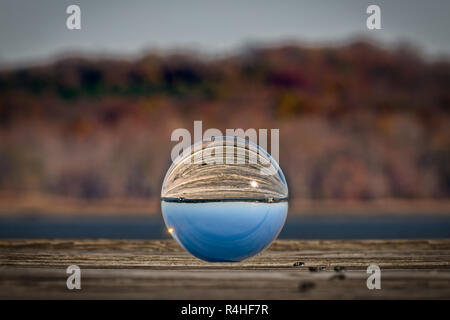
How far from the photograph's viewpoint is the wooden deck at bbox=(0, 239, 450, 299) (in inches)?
380

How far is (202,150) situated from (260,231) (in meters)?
1.67

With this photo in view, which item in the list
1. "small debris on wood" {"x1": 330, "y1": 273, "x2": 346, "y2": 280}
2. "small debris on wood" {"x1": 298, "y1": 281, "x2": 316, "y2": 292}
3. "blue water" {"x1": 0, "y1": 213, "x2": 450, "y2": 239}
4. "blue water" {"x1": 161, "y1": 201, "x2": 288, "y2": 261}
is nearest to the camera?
"small debris on wood" {"x1": 298, "y1": 281, "x2": 316, "y2": 292}

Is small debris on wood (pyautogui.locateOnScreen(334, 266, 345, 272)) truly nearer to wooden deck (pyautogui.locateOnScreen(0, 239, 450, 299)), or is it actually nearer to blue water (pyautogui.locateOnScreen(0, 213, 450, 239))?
wooden deck (pyautogui.locateOnScreen(0, 239, 450, 299))

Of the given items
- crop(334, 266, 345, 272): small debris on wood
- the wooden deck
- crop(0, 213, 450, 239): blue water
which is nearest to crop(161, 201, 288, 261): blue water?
the wooden deck

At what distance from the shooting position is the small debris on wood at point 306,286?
987cm

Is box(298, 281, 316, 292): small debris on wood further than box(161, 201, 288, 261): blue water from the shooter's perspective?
No

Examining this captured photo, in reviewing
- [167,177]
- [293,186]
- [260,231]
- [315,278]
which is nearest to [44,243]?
[167,177]

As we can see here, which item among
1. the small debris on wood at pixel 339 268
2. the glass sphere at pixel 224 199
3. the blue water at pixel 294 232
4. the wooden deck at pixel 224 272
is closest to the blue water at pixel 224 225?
the glass sphere at pixel 224 199

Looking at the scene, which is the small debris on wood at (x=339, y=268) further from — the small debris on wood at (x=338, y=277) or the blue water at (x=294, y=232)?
the blue water at (x=294, y=232)

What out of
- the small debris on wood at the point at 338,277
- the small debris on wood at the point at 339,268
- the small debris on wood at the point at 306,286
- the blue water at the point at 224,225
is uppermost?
the blue water at the point at 224,225

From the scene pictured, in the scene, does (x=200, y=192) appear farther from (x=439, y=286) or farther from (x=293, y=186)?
(x=293, y=186)

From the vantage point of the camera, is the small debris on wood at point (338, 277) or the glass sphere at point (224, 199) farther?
the glass sphere at point (224, 199)

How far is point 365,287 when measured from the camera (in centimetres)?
1002

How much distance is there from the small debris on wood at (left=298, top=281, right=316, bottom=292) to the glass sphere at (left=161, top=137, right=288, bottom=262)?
1425mm
